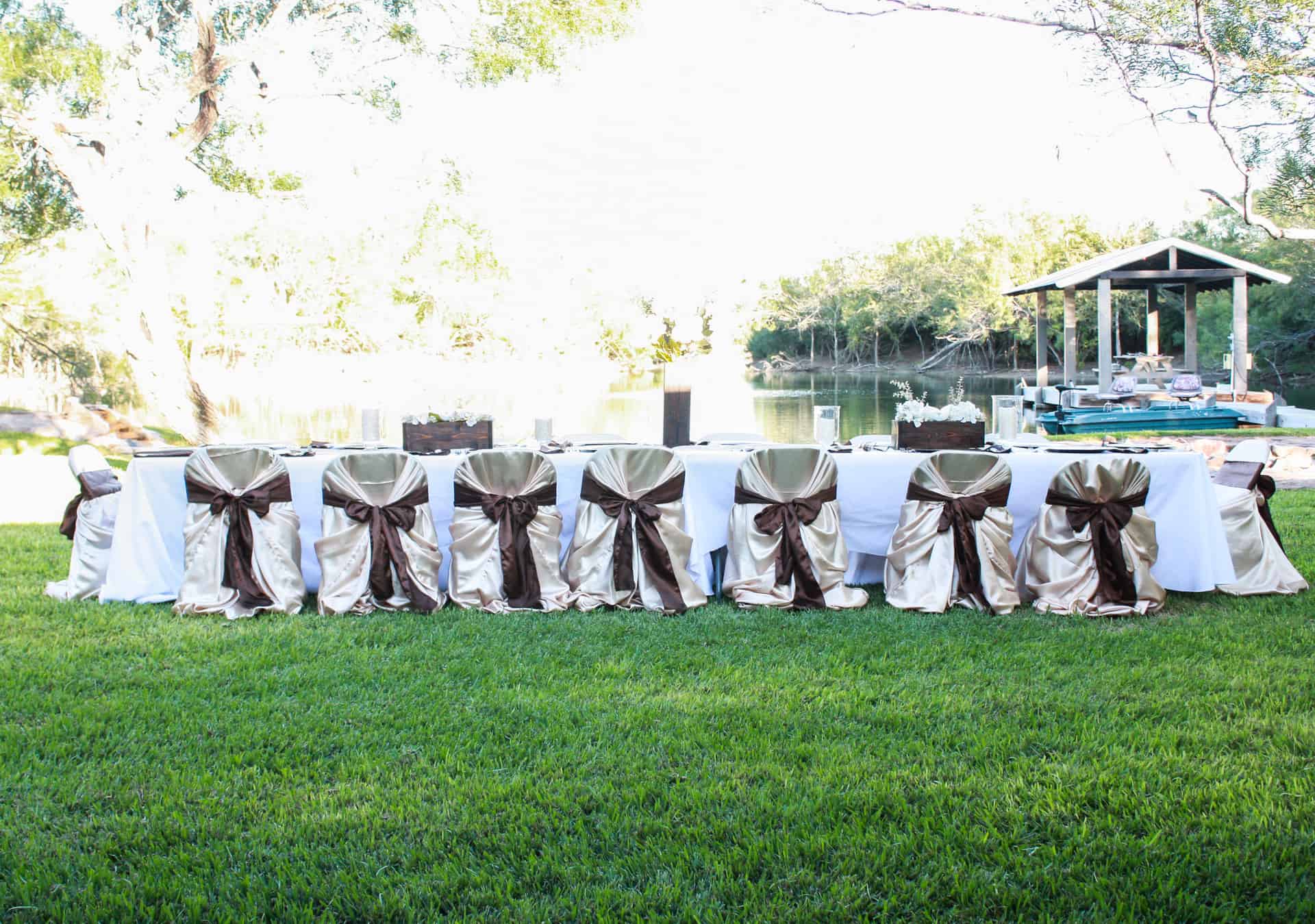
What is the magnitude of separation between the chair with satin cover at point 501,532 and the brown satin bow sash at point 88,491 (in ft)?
6.79

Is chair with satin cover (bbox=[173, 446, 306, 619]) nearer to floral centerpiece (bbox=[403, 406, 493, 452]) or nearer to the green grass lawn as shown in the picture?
the green grass lawn

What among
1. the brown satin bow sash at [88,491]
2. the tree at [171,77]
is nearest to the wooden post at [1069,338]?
the tree at [171,77]

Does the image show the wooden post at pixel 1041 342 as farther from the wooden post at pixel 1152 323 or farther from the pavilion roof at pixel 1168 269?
the pavilion roof at pixel 1168 269

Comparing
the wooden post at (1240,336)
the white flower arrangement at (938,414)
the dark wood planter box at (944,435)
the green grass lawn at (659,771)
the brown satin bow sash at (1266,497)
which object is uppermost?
the wooden post at (1240,336)

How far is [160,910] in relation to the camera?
94.0 inches

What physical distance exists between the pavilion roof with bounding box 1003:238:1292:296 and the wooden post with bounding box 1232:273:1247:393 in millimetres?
217

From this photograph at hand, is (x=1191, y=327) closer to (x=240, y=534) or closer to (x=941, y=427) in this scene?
(x=941, y=427)

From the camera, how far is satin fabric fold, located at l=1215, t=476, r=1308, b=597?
18.0ft

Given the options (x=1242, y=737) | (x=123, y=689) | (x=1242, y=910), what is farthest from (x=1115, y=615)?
(x=123, y=689)

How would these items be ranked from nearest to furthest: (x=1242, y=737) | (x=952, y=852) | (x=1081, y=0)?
(x=952, y=852), (x=1242, y=737), (x=1081, y=0)

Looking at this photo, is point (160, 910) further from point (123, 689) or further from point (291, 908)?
point (123, 689)

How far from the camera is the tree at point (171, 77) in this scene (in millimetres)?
12242

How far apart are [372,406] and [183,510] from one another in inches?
47.2

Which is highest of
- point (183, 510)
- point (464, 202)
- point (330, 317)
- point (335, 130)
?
point (335, 130)
